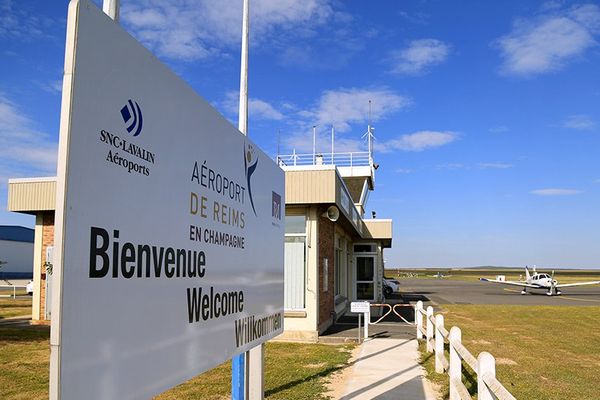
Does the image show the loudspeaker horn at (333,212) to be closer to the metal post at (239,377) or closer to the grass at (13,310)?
the metal post at (239,377)

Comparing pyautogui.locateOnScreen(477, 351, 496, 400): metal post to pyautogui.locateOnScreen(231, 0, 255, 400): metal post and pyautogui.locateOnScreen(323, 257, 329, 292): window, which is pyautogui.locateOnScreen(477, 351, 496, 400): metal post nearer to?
pyautogui.locateOnScreen(231, 0, 255, 400): metal post

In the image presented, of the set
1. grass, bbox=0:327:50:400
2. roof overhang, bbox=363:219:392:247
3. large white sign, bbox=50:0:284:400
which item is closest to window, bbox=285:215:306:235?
grass, bbox=0:327:50:400

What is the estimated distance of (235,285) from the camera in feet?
13.6

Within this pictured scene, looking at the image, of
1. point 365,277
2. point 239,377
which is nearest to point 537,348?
point 239,377

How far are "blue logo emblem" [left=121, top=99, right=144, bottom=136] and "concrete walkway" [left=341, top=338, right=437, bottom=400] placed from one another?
247 inches

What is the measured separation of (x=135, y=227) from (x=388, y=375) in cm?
784

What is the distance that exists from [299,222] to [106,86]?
1226 centimetres

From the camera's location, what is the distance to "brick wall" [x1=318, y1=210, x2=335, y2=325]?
14922 millimetres

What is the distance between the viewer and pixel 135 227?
2.60 meters

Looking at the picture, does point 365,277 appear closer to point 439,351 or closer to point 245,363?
→ point 439,351

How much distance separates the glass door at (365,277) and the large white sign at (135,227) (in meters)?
21.9

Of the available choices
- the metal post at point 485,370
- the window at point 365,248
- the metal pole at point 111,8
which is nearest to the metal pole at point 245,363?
the metal post at point 485,370

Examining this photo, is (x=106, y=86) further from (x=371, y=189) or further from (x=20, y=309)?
(x=371, y=189)

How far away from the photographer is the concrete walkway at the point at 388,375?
8047 mm
